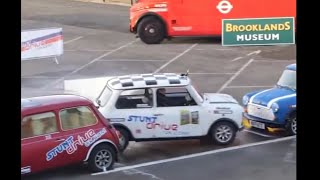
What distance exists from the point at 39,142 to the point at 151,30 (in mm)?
13139

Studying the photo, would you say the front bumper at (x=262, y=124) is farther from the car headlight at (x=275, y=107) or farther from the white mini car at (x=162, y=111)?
the white mini car at (x=162, y=111)

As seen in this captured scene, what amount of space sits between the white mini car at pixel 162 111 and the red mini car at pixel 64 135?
0.75 m

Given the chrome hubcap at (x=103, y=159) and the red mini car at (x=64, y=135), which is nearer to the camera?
the red mini car at (x=64, y=135)

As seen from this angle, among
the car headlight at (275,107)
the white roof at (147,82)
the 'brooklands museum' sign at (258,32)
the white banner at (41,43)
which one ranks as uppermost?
the white banner at (41,43)

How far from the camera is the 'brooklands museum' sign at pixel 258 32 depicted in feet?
24.6

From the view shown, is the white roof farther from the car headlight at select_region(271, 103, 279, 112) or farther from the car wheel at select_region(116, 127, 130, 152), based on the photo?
the car headlight at select_region(271, 103, 279, 112)

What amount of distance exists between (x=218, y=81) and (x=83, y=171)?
744 centimetres

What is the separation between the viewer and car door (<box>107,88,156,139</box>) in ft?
34.6

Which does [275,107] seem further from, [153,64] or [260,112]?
[153,64]

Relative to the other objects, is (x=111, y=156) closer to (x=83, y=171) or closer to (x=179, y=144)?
(x=83, y=171)

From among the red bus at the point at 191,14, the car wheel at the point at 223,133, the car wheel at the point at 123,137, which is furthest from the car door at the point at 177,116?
the red bus at the point at 191,14

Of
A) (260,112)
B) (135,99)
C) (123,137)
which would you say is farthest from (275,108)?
(123,137)

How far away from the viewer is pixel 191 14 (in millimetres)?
21219
